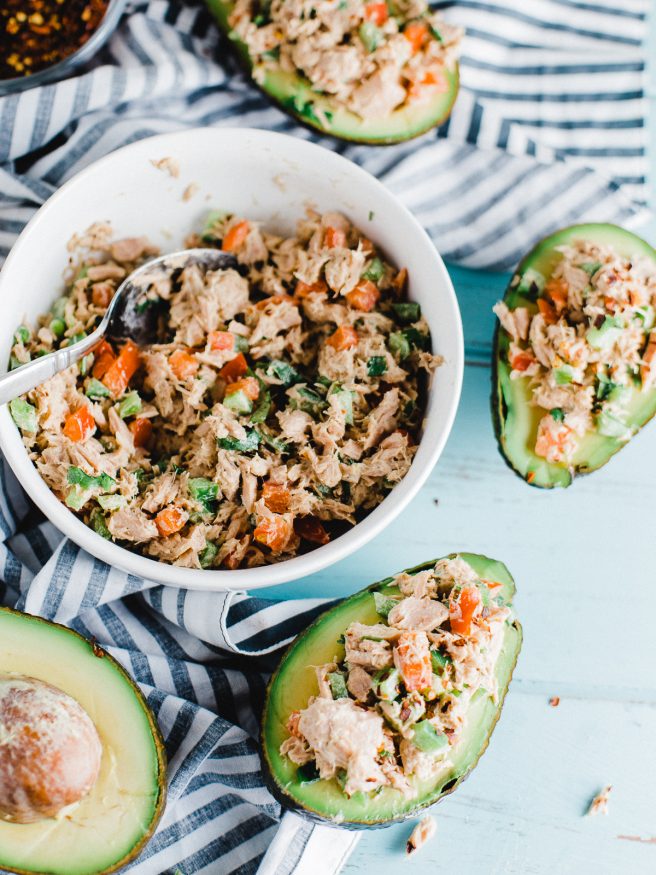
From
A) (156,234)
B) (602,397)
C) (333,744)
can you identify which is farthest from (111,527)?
(602,397)

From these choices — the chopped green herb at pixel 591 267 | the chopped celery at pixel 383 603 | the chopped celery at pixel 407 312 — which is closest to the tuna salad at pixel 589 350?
the chopped green herb at pixel 591 267

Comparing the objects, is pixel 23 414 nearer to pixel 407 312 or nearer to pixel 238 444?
pixel 238 444

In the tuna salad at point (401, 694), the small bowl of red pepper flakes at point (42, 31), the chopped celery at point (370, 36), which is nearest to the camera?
the tuna salad at point (401, 694)

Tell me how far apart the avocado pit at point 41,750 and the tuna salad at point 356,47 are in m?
1.31

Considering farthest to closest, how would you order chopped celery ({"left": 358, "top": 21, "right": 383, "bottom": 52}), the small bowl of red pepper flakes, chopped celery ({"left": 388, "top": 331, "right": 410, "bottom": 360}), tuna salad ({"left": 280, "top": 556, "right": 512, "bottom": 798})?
the small bowl of red pepper flakes < chopped celery ({"left": 358, "top": 21, "right": 383, "bottom": 52}) < chopped celery ({"left": 388, "top": 331, "right": 410, "bottom": 360}) < tuna salad ({"left": 280, "top": 556, "right": 512, "bottom": 798})

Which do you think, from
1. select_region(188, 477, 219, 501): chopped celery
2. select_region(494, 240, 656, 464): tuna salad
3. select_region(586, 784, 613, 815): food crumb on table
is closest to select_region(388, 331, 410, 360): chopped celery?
select_region(494, 240, 656, 464): tuna salad

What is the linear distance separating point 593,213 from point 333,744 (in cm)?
138

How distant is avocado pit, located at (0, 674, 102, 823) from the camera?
4.87ft

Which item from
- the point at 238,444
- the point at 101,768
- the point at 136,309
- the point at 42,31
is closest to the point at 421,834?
the point at 101,768

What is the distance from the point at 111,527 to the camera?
157 cm

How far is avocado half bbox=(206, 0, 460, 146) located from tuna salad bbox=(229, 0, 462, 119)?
1cm

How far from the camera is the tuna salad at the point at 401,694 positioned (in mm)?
1474

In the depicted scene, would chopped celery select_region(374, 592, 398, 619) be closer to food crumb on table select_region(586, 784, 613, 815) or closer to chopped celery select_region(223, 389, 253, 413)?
chopped celery select_region(223, 389, 253, 413)

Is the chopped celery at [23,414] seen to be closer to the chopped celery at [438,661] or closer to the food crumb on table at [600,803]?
the chopped celery at [438,661]
